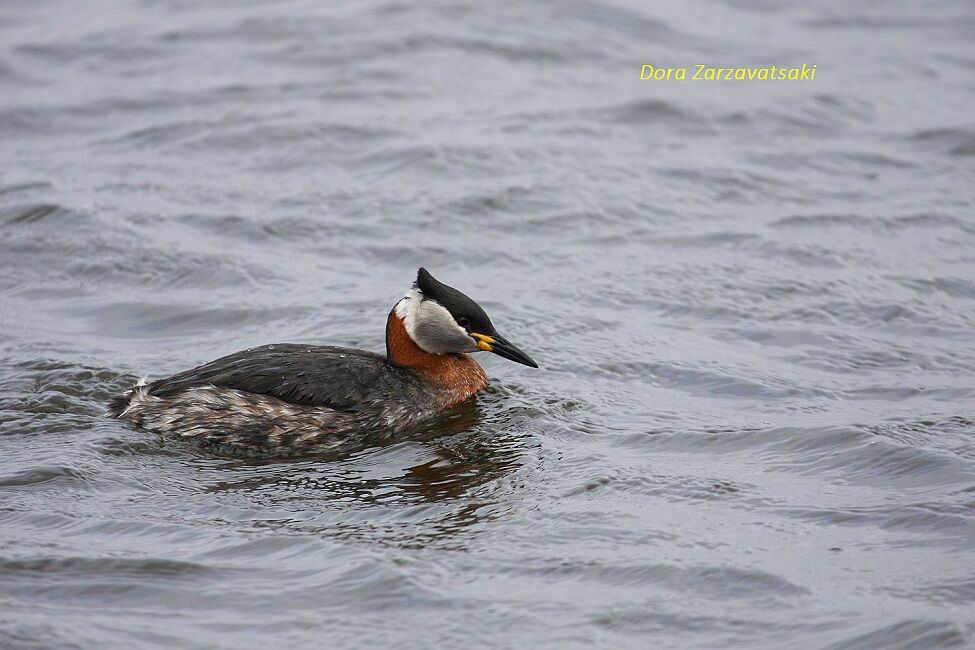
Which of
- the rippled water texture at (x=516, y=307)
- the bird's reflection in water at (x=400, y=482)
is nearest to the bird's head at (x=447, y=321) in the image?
the rippled water texture at (x=516, y=307)

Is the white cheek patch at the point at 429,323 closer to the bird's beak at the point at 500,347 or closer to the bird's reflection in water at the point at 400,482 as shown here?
the bird's beak at the point at 500,347

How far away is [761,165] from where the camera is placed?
42.9 ft

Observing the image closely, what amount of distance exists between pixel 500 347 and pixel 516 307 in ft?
4.78

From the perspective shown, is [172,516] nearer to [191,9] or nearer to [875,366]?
[875,366]

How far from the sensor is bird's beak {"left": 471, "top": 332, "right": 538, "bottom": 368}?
8.76 metres

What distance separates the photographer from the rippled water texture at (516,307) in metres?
6.18

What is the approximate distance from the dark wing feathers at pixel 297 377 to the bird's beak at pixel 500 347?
1.91 ft

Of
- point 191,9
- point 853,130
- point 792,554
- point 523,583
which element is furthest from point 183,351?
point 191,9

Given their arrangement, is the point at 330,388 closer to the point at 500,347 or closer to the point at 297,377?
the point at 297,377

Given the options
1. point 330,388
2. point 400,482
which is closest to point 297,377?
point 330,388

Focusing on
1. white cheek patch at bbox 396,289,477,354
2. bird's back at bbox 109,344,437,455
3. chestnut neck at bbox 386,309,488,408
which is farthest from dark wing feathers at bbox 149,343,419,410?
white cheek patch at bbox 396,289,477,354

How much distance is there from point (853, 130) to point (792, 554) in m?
8.50

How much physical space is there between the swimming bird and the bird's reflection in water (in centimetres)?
17

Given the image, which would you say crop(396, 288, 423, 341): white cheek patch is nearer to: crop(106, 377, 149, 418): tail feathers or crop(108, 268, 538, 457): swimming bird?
crop(108, 268, 538, 457): swimming bird
